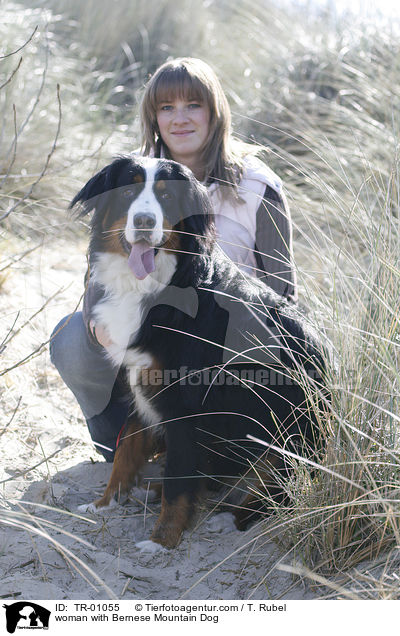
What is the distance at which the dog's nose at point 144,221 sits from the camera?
7.29 ft

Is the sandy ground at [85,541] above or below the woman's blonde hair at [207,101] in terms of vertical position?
below

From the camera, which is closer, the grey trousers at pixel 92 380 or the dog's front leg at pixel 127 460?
the dog's front leg at pixel 127 460

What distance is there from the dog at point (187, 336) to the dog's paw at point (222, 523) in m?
0.03

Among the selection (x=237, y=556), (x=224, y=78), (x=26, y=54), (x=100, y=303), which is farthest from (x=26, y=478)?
(x=224, y=78)

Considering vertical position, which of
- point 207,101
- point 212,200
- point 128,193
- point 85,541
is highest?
point 207,101

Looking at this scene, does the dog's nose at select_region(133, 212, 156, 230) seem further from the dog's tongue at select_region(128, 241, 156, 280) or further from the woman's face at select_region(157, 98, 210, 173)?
the woman's face at select_region(157, 98, 210, 173)

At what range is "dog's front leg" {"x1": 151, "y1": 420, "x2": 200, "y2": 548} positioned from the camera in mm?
2281

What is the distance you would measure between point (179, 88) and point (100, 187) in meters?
0.70

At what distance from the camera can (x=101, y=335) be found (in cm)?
252

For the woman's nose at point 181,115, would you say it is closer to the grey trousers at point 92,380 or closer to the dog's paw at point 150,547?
the grey trousers at point 92,380

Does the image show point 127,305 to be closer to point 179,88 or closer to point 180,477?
point 180,477
